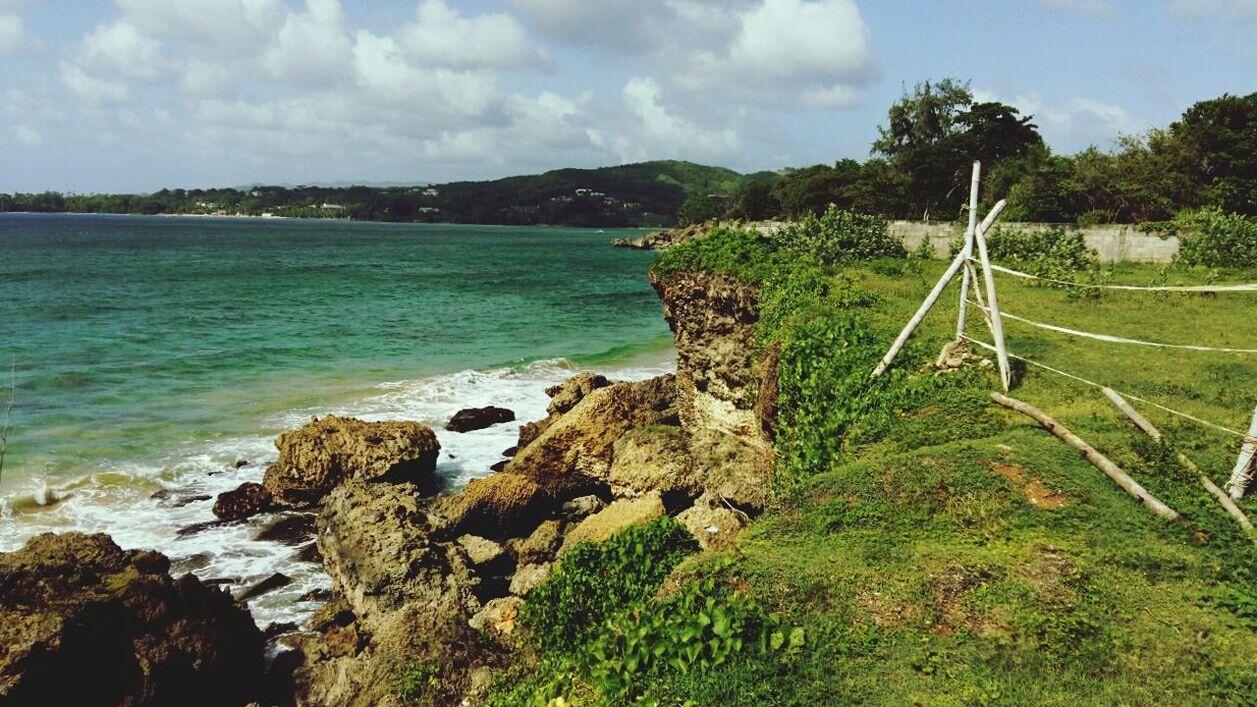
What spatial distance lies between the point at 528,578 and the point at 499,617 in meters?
1.40

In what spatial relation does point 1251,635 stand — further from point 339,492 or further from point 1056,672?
point 339,492

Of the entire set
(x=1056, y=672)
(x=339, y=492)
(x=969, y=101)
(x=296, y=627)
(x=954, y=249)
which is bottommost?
(x=296, y=627)

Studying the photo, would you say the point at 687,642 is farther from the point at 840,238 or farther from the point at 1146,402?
the point at 840,238

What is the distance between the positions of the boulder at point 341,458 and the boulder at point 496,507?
2.57 meters

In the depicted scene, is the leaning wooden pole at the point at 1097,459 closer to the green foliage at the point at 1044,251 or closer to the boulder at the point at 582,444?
the boulder at the point at 582,444

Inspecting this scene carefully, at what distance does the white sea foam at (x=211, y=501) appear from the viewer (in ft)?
46.6

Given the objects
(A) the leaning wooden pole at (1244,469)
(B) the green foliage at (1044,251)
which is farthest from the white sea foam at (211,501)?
(B) the green foliage at (1044,251)

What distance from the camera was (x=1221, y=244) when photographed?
85.8 ft

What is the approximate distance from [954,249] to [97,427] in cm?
3021

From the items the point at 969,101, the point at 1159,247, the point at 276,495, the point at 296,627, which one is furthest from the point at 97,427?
the point at 969,101

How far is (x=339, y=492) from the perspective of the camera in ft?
46.1

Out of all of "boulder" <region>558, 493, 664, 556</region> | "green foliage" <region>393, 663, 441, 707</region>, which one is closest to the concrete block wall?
"boulder" <region>558, 493, 664, 556</region>

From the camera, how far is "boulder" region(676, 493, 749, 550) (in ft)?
35.6

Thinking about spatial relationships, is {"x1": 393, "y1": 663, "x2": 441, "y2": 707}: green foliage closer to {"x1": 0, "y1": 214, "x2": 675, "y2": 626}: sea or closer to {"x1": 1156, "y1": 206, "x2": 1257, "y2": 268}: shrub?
{"x1": 0, "y1": 214, "x2": 675, "y2": 626}: sea
